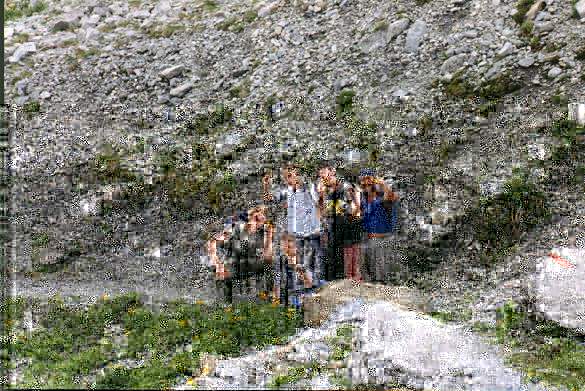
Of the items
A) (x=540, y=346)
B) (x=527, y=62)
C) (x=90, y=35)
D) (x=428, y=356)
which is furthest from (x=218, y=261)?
(x=90, y=35)

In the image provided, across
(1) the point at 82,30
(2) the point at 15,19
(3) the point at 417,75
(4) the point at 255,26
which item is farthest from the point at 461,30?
(2) the point at 15,19

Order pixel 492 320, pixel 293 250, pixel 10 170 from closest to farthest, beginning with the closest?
1. pixel 492 320
2. pixel 293 250
3. pixel 10 170

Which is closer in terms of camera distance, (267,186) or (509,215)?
(509,215)

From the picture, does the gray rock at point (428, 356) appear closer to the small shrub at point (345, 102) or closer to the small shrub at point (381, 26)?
the small shrub at point (345, 102)

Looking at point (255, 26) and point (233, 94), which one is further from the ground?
point (255, 26)

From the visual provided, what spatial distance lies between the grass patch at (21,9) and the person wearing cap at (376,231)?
17074 mm

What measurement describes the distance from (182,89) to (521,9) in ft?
34.4

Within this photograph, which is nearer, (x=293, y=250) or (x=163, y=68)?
(x=293, y=250)

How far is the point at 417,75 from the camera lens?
1880cm

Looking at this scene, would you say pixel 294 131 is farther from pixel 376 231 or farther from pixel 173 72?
pixel 173 72

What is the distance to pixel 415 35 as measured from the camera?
19.6 m

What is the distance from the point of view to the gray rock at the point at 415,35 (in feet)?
63.8

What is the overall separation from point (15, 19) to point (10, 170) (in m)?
8.32

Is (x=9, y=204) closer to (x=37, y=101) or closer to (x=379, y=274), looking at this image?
(x=37, y=101)
